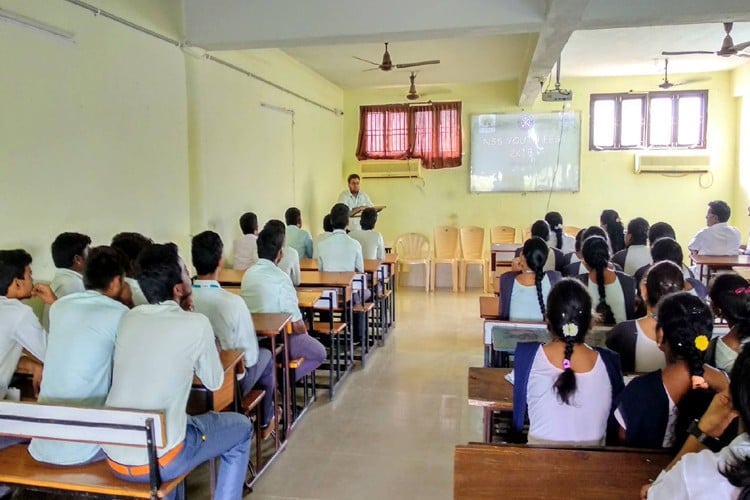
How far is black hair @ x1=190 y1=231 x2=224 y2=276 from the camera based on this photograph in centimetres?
285

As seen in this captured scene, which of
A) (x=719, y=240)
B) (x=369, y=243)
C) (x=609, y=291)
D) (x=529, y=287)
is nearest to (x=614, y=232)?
(x=719, y=240)

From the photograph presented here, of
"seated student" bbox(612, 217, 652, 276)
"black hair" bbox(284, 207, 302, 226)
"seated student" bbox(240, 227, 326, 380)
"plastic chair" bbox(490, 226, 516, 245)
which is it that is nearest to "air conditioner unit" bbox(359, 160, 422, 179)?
"plastic chair" bbox(490, 226, 516, 245)

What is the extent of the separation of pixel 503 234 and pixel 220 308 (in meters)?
6.80

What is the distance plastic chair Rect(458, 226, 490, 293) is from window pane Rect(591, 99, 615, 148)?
2302 mm

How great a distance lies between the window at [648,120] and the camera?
28.1 ft

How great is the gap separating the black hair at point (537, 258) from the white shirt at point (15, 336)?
8.22 feet

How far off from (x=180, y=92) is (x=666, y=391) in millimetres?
4572

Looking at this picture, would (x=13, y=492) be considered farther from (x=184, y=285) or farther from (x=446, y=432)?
(x=446, y=432)

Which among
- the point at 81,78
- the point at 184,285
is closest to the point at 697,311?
the point at 184,285

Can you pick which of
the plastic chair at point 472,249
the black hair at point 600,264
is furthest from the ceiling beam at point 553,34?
the plastic chair at point 472,249

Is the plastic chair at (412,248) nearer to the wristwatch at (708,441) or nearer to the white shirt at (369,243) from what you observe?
the white shirt at (369,243)

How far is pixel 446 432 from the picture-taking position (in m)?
3.60

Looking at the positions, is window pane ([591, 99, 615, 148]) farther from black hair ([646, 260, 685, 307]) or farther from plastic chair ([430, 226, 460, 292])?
black hair ([646, 260, 685, 307])

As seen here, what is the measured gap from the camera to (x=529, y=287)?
335 cm
